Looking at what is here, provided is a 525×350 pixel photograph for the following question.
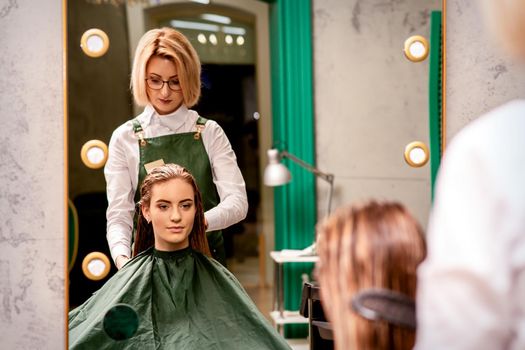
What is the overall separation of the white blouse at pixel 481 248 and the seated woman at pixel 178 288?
Answer: 4.04 ft

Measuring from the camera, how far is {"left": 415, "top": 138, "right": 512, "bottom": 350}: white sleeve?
100 cm

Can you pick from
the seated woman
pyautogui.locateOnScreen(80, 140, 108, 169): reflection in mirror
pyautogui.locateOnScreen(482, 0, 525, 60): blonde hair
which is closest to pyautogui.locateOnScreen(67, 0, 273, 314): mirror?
pyautogui.locateOnScreen(80, 140, 108, 169): reflection in mirror

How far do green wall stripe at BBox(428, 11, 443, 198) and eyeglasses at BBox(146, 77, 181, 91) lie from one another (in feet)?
3.14

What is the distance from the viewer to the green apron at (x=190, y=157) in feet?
7.38

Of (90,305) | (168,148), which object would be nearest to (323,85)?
(168,148)

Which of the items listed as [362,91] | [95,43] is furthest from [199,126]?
[362,91]

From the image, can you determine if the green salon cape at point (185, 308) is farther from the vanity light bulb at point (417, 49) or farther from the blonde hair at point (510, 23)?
the blonde hair at point (510, 23)

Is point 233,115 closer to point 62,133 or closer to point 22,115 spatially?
point 62,133

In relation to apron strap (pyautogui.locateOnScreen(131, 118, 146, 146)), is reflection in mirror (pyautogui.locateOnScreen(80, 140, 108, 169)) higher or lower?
lower

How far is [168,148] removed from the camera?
2.25 m

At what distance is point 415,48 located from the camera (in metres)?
2.39

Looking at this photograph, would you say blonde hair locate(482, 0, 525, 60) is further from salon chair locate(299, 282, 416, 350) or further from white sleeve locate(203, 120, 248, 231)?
white sleeve locate(203, 120, 248, 231)

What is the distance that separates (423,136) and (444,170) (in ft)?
4.45

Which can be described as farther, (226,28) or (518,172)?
(226,28)
